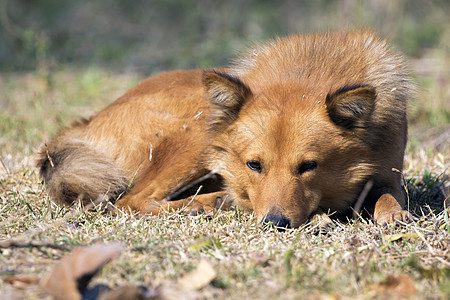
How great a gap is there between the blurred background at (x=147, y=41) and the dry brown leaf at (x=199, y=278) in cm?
278

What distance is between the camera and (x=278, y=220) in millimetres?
3377

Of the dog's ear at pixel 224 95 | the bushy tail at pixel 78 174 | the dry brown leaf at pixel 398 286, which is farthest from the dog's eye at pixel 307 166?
the bushy tail at pixel 78 174

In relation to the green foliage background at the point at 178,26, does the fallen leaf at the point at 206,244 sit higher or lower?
lower

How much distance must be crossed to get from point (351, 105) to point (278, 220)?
37.6 inches

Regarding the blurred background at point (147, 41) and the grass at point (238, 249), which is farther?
the blurred background at point (147, 41)

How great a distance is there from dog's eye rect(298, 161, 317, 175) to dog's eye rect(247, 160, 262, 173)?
31 centimetres

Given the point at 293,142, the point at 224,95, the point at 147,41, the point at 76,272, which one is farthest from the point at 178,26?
the point at 76,272

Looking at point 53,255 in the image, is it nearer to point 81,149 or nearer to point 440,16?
point 81,149

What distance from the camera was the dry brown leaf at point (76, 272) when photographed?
233 centimetres

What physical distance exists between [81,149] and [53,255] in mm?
1713

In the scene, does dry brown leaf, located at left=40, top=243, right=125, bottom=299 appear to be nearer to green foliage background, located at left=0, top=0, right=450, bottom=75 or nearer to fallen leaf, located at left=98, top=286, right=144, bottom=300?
fallen leaf, located at left=98, top=286, right=144, bottom=300

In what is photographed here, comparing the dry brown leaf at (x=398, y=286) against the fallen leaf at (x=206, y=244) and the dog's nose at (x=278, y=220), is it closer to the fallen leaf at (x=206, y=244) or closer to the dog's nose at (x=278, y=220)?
the dog's nose at (x=278, y=220)

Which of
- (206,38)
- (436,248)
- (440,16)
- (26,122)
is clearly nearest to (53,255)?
(436,248)

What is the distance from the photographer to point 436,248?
3188 millimetres
